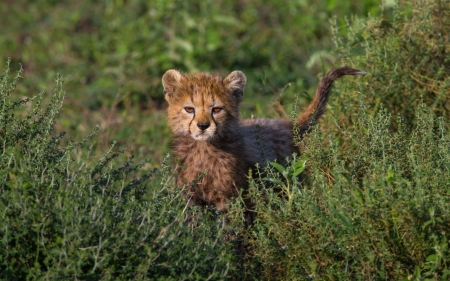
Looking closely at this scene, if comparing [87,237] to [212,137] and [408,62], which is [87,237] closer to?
[212,137]

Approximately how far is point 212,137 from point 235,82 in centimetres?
63

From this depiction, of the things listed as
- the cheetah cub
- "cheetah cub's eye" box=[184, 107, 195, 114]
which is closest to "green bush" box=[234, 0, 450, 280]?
the cheetah cub

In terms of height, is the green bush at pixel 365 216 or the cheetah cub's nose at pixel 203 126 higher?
the cheetah cub's nose at pixel 203 126

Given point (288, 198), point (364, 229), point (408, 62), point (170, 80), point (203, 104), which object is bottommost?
point (288, 198)

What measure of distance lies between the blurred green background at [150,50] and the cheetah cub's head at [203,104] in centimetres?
151

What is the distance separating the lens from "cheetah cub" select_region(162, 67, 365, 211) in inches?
228

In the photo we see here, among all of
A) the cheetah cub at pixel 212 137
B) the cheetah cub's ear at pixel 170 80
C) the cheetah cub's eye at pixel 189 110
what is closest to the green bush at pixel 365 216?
the cheetah cub at pixel 212 137

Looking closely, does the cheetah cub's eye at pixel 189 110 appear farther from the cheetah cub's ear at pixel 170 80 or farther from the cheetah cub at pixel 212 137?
the cheetah cub's ear at pixel 170 80

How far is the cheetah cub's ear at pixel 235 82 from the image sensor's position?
623 cm

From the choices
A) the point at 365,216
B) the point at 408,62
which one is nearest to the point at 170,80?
the point at 408,62

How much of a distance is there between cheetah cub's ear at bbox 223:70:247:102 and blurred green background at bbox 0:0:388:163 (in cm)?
135

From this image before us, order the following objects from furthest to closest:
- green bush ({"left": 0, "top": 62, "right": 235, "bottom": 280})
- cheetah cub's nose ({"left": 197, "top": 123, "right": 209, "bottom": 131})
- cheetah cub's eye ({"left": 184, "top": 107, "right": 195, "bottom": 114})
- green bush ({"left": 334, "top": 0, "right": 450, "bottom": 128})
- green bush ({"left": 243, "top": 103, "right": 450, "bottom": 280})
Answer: green bush ({"left": 334, "top": 0, "right": 450, "bottom": 128}), cheetah cub's eye ({"left": 184, "top": 107, "right": 195, "bottom": 114}), cheetah cub's nose ({"left": 197, "top": 123, "right": 209, "bottom": 131}), green bush ({"left": 243, "top": 103, "right": 450, "bottom": 280}), green bush ({"left": 0, "top": 62, "right": 235, "bottom": 280})

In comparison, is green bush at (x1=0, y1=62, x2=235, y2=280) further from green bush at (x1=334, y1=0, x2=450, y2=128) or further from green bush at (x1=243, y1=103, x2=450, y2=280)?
green bush at (x1=334, y1=0, x2=450, y2=128)

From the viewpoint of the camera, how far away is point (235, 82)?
6.24 meters
